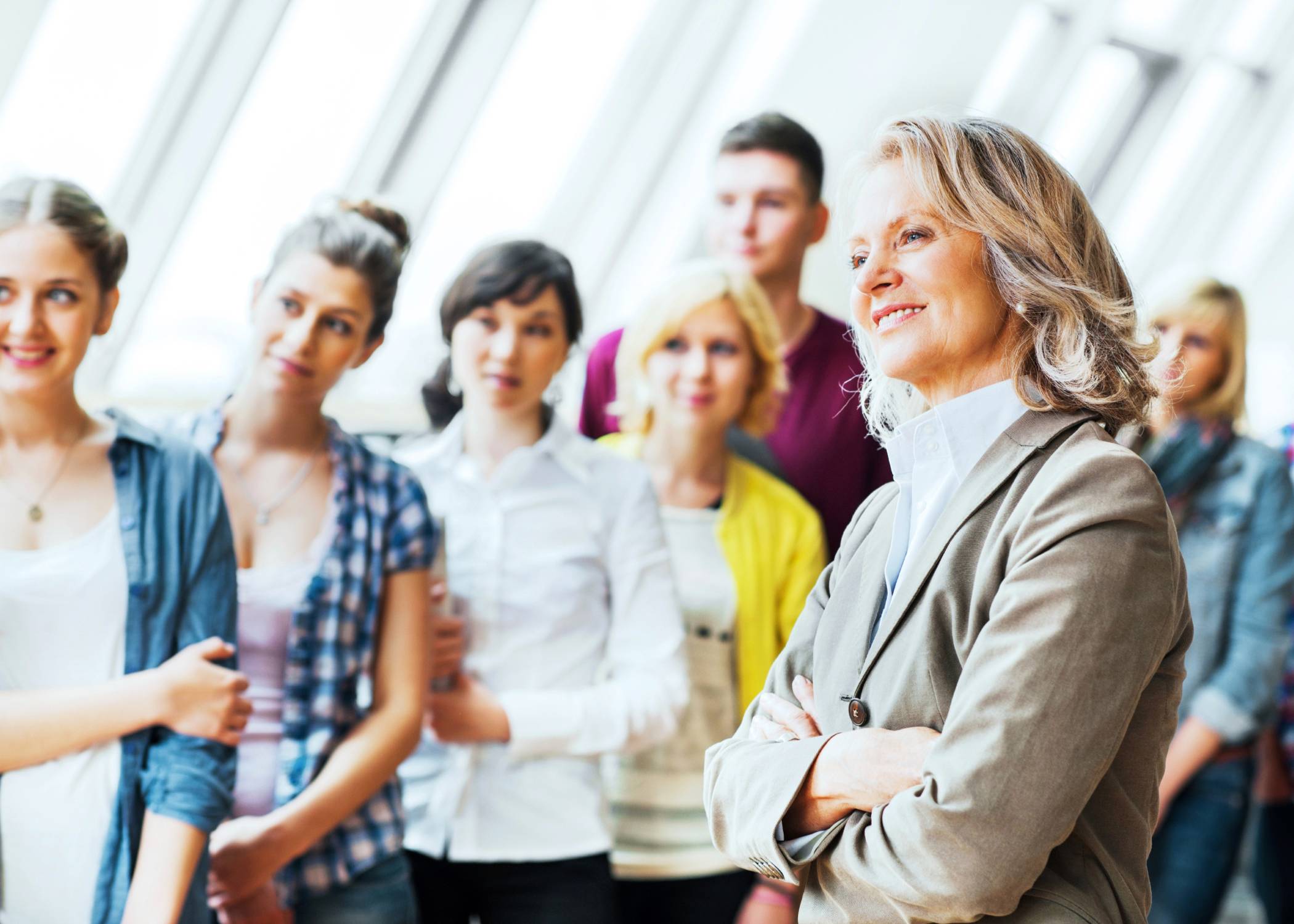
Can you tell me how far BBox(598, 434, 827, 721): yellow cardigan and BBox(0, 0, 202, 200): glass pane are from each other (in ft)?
5.51

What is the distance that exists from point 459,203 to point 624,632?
2.44 metres

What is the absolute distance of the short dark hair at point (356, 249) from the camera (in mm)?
1975

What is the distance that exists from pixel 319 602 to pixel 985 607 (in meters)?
1.03

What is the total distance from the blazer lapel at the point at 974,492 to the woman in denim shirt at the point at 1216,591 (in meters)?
1.76

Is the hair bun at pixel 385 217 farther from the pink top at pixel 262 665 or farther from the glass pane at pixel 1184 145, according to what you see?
the glass pane at pixel 1184 145

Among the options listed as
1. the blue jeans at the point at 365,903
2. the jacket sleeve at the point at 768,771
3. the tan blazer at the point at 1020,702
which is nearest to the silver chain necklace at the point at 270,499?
the blue jeans at the point at 365,903

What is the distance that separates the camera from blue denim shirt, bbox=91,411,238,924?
160cm

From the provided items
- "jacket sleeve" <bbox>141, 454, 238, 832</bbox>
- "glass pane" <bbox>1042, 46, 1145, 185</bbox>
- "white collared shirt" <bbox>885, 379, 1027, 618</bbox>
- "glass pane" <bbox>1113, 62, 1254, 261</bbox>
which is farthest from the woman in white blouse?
"glass pane" <bbox>1113, 62, 1254, 261</bbox>

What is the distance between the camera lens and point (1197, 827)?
2906 millimetres

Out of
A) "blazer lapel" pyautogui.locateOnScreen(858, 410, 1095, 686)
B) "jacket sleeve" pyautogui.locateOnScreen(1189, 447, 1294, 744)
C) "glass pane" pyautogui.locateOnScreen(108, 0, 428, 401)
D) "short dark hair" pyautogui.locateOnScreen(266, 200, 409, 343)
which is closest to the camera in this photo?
"blazer lapel" pyautogui.locateOnScreen(858, 410, 1095, 686)

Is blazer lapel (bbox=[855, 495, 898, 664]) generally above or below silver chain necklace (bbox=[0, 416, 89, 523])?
above

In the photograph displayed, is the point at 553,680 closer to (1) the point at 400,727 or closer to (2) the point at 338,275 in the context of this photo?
(1) the point at 400,727

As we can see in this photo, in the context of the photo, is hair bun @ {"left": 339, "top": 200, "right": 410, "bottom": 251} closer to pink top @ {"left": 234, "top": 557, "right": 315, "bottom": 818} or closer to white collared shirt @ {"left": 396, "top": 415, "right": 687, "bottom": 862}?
white collared shirt @ {"left": 396, "top": 415, "right": 687, "bottom": 862}

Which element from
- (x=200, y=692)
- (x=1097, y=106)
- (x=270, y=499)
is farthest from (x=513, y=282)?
(x=1097, y=106)
